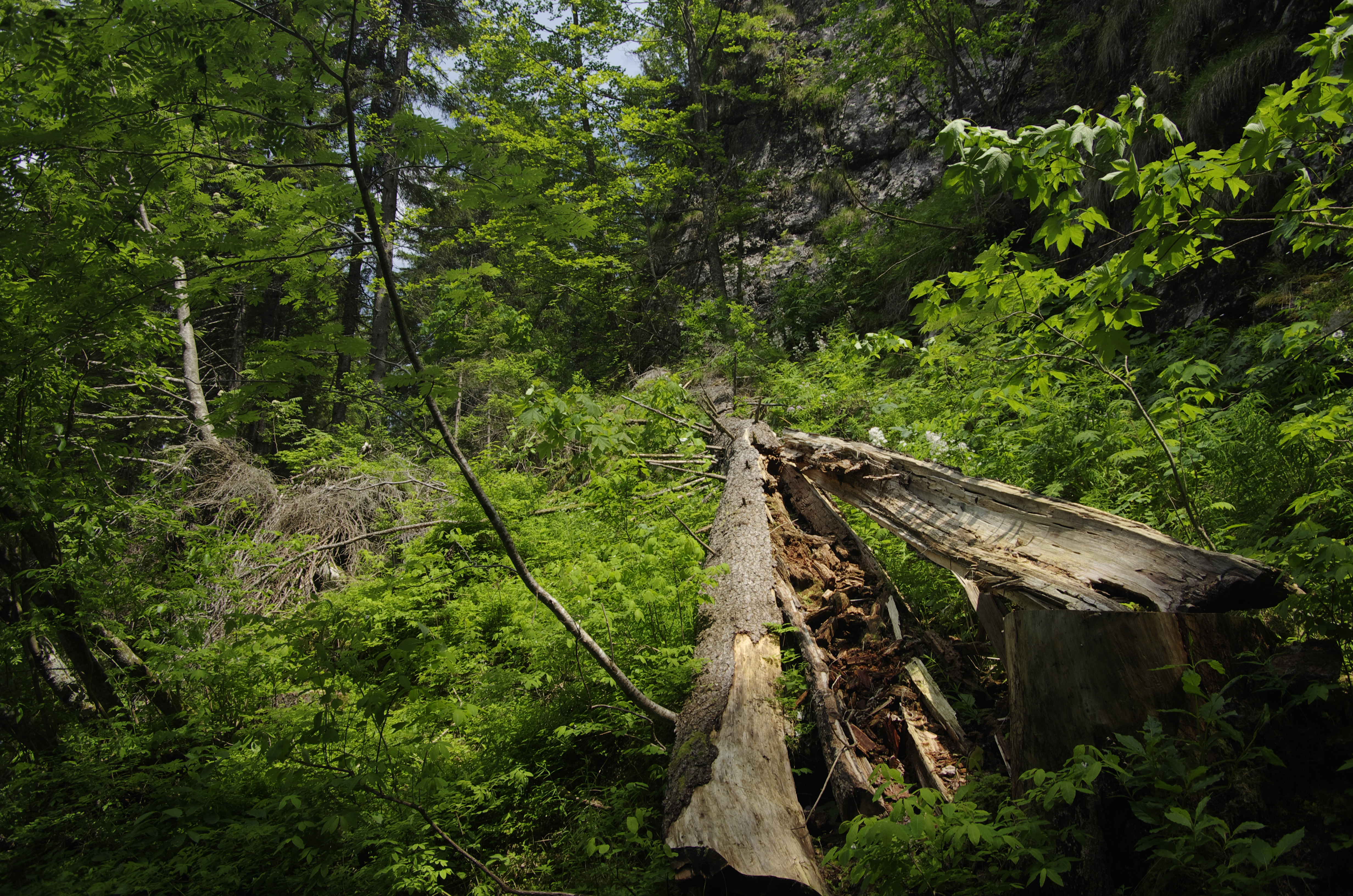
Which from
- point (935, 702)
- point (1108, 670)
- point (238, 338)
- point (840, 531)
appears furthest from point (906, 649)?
point (238, 338)

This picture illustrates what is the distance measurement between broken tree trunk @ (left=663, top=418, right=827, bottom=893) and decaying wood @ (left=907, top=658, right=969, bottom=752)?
691 mm

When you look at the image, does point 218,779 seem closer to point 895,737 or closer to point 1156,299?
point 895,737

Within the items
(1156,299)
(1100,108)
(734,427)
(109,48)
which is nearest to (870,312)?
(1100,108)

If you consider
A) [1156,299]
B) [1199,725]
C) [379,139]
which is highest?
[379,139]

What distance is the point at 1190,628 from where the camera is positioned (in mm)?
1813

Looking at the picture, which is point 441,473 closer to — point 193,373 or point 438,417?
point 193,373

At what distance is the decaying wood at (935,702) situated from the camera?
248cm

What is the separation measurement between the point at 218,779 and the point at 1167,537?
466cm

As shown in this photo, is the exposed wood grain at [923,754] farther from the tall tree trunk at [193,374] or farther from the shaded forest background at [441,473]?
the tall tree trunk at [193,374]

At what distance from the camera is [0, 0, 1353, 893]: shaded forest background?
7.11 feet

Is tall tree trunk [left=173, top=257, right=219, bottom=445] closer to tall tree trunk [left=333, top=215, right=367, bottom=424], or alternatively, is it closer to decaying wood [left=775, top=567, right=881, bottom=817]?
tall tree trunk [left=333, top=215, right=367, bottom=424]

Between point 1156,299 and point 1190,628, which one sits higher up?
point 1156,299

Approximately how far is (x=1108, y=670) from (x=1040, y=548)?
944 mm

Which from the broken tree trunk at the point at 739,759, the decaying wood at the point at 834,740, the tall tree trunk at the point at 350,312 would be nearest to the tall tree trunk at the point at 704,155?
the tall tree trunk at the point at 350,312
